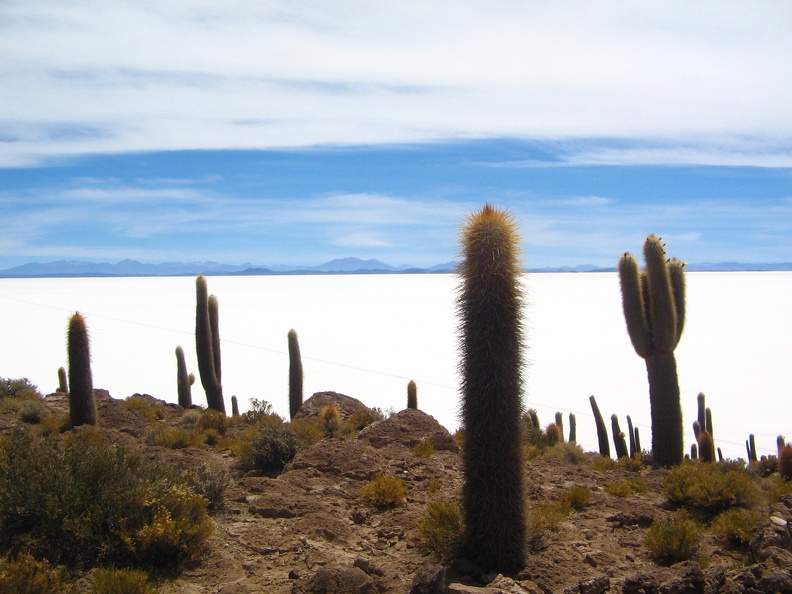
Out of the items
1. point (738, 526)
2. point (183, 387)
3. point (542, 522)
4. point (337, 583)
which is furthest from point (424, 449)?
point (183, 387)

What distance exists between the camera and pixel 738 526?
8344 mm

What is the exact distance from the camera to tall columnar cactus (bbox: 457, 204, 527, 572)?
7527mm

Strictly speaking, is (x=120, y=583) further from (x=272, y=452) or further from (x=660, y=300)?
(x=660, y=300)

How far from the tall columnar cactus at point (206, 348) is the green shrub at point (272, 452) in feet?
35.9

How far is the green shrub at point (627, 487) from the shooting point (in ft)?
34.6

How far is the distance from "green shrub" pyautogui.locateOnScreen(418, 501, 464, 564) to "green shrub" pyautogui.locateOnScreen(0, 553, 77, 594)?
3.68 metres

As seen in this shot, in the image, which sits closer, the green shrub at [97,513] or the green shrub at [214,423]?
the green shrub at [97,513]

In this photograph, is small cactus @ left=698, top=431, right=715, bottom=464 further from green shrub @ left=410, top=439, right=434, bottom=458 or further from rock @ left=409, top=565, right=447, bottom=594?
rock @ left=409, top=565, right=447, bottom=594

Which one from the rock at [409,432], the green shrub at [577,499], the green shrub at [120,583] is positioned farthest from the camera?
the rock at [409,432]

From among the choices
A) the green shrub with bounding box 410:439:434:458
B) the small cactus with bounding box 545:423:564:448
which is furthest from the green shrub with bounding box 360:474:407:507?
the small cactus with bounding box 545:423:564:448

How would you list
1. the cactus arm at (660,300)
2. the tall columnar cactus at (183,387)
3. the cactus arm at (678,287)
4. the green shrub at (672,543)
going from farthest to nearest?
the tall columnar cactus at (183,387) → the cactus arm at (678,287) → the cactus arm at (660,300) → the green shrub at (672,543)

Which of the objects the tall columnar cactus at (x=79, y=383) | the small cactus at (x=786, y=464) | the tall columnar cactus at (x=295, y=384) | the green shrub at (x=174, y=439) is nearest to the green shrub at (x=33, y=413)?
the tall columnar cactus at (x=79, y=383)

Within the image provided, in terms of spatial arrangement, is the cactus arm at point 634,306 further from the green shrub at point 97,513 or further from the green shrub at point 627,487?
the green shrub at point 97,513

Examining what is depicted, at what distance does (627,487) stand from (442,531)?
165 inches
